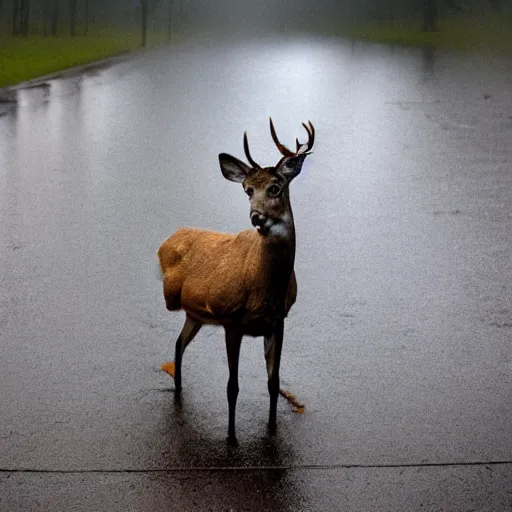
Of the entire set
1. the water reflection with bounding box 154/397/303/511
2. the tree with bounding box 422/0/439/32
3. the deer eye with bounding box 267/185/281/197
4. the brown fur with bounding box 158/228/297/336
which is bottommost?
the water reflection with bounding box 154/397/303/511

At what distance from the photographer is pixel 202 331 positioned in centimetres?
871

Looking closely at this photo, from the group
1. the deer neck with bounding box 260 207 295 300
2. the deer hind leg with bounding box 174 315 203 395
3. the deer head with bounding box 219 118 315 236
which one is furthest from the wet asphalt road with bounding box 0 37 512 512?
the deer head with bounding box 219 118 315 236

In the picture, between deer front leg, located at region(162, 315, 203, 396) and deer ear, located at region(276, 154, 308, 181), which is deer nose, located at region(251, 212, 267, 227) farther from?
deer front leg, located at region(162, 315, 203, 396)

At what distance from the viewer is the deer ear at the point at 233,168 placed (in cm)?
627

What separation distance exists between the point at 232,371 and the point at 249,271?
64 cm

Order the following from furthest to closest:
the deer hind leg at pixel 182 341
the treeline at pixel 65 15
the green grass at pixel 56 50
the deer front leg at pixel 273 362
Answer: the treeline at pixel 65 15, the green grass at pixel 56 50, the deer hind leg at pixel 182 341, the deer front leg at pixel 273 362

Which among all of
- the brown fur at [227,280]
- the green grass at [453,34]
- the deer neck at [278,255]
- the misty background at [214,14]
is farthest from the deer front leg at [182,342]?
the misty background at [214,14]

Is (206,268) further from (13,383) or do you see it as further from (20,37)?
Answer: (20,37)

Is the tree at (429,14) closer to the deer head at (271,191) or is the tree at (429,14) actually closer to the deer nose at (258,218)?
the deer head at (271,191)

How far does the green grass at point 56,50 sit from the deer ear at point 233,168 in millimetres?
19067

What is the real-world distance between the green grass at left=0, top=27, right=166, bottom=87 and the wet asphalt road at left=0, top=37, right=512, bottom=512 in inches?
354

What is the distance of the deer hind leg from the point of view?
23.9 feet

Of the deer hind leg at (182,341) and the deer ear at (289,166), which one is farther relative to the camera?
the deer hind leg at (182,341)

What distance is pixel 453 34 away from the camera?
44.0 metres
